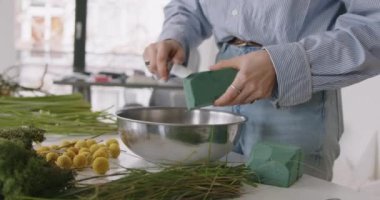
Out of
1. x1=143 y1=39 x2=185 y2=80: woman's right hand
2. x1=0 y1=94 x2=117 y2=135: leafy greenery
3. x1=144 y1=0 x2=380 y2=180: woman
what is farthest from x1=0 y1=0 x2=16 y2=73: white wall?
x1=143 y1=39 x2=185 y2=80: woman's right hand

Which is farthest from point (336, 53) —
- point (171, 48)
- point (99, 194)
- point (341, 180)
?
point (341, 180)

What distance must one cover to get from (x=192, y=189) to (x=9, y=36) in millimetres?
3112

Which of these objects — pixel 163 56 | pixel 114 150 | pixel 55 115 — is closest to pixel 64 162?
pixel 114 150

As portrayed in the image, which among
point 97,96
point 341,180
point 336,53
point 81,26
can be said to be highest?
point 81,26

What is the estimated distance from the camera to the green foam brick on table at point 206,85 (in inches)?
29.7

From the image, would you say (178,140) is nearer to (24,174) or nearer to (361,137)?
(24,174)

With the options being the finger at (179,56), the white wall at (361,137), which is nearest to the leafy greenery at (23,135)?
the finger at (179,56)

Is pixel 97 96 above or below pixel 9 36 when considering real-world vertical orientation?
below

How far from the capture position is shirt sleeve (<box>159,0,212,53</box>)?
3.69ft

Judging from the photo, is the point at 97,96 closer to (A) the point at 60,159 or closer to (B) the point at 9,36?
(B) the point at 9,36

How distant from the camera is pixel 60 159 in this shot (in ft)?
2.39

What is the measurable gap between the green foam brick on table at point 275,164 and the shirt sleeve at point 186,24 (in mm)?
441

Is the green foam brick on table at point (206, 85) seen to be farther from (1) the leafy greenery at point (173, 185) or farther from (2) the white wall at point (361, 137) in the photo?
(2) the white wall at point (361, 137)

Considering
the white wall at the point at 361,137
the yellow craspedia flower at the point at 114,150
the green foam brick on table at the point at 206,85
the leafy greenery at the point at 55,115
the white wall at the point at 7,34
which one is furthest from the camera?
the white wall at the point at 7,34
